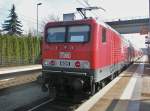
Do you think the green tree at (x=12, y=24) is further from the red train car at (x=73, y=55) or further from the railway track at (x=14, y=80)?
the red train car at (x=73, y=55)

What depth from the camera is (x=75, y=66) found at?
39.2 feet

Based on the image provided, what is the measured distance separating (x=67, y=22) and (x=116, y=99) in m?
3.44

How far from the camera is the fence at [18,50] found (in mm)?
40438

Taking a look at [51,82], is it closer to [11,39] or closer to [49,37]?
[49,37]

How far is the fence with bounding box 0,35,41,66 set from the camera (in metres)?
40.4

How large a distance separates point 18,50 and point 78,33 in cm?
3175

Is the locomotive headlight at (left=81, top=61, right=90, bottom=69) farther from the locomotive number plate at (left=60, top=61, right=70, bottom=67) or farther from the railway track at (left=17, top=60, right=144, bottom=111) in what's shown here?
the railway track at (left=17, top=60, right=144, bottom=111)

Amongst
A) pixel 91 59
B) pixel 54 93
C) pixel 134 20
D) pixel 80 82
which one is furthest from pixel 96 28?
pixel 134 20

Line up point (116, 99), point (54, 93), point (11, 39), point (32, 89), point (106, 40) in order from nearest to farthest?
point (116, 99) → point (54, 93) → point (106, 40) → point (32, 89) → point (11, 39)

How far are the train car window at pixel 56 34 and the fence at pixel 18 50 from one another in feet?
90.4

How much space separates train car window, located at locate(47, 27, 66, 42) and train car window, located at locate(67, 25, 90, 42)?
0.86ft

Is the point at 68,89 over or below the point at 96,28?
below


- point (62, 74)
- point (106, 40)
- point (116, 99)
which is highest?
point (106, 40)

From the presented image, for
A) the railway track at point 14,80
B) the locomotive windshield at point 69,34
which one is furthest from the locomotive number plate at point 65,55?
the railway track at point 14,80
